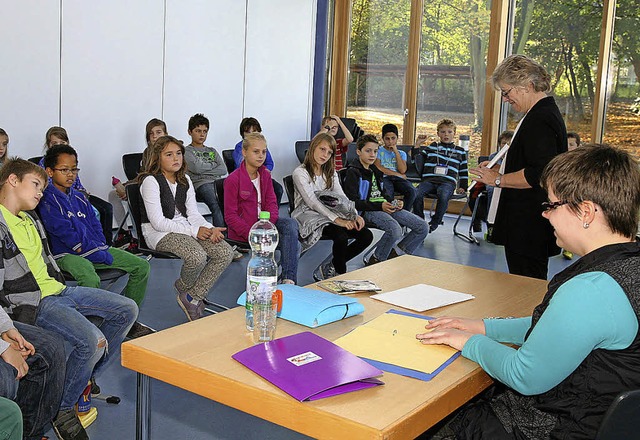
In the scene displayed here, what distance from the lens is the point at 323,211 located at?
16.9 ft

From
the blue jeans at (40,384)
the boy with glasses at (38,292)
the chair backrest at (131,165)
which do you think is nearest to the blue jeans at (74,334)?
the boy with glasses at (38,292)

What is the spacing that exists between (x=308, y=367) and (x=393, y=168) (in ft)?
19.1

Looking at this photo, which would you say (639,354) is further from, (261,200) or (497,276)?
(261,200)

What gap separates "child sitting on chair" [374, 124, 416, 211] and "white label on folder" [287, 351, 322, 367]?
17.3 ft

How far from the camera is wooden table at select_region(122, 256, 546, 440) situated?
1.50 metres

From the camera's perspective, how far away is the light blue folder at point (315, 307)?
2.06m

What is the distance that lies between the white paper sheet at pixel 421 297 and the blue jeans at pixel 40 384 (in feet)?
3.94

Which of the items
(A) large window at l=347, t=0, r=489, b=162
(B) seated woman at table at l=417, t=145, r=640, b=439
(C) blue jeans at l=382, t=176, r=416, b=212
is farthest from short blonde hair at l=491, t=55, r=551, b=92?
(A) large window at l=347, t=0, r=489, b=162

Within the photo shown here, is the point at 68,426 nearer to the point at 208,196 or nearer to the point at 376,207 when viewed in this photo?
the point at 376,207

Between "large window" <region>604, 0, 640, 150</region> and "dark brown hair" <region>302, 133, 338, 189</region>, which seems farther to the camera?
"large window" <region>604, 0, 640, 150</region>

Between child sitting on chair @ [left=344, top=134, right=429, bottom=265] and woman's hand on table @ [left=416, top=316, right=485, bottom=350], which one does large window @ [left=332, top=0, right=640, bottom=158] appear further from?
woman's hand on table @ [left=416, top=316, right=485, bottom=350]

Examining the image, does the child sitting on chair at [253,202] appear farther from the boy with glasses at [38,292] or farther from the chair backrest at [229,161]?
the chair backrest at [229,161]

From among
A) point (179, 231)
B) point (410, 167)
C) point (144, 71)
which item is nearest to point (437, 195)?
point (410, 167)

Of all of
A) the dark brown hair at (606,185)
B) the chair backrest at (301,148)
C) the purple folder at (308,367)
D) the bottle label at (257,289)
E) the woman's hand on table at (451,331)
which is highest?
the dark brown hair at (606,185)
